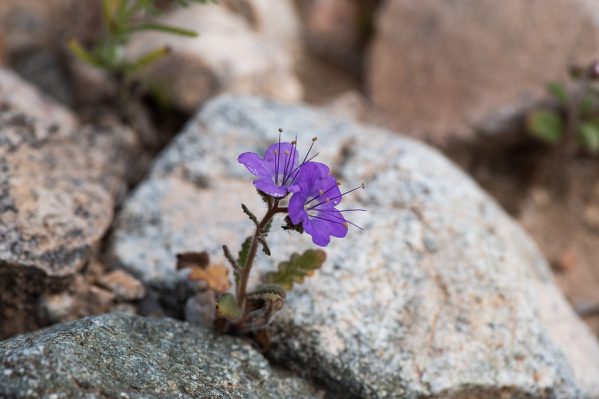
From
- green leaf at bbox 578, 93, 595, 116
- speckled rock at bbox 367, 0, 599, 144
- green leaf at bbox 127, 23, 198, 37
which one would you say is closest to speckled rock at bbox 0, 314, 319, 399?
green leaf at bbox 127, 23, 198, 37

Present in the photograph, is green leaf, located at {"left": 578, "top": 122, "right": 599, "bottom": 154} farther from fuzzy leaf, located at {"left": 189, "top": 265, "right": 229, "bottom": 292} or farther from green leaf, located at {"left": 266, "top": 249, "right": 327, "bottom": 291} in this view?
fuzzy leaf, located at {"left": 189, "top": 265, "right": 229, "bottom": 292}

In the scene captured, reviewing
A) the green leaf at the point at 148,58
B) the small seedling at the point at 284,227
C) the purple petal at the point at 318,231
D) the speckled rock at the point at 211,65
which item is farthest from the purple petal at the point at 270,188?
the speckled rock at the point at 211,65

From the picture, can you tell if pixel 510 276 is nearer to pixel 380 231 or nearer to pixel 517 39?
pixel 380 231

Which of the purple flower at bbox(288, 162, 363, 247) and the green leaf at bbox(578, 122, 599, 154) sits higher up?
the green leaf at bbox(578, 122, 599, 154)

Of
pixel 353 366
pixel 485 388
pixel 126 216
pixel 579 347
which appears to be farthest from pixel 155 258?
pixel 579 347

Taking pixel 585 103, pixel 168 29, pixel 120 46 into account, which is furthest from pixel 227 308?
pixel 585 103

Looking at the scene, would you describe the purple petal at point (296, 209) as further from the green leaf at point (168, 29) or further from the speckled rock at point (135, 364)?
the green leaf at point (168, 29)
